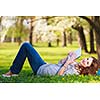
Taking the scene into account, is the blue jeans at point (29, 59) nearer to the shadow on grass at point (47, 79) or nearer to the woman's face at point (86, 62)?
the shadow on grass at point (47, 79)

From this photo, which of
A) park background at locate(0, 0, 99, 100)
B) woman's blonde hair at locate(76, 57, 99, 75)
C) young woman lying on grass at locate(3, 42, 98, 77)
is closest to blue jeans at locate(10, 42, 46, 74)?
young woman lying on grass at locate(3, 42, 98, 77)

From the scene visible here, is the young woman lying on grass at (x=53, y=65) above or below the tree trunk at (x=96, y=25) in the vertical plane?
below

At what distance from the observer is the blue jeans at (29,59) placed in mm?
3348

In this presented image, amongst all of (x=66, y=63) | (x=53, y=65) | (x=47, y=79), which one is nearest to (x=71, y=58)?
(x=66, y=63)

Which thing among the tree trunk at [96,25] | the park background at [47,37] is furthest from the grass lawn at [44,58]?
the tree trunk at [96,25]

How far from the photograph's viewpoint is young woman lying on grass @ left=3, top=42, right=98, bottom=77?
3332 mm

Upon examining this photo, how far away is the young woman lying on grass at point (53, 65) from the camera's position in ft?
10.9

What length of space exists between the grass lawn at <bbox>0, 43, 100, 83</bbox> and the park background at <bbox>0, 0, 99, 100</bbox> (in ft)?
0.16
